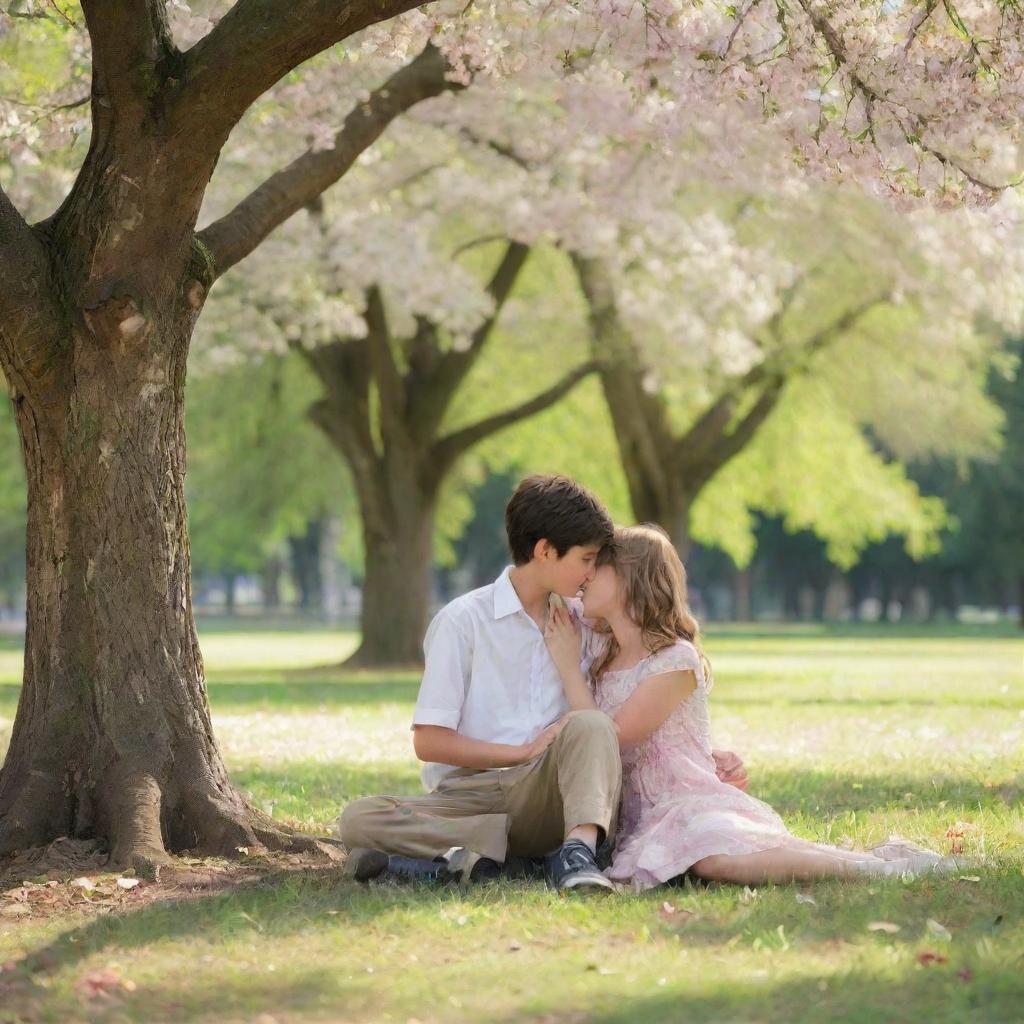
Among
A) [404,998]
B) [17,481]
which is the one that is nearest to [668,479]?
[17,481]

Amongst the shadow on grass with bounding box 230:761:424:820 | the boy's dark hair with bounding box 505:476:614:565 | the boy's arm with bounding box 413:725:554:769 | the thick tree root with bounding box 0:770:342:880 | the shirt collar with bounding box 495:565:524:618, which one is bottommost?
the shadow on grass with bounding box 230:761:424:820

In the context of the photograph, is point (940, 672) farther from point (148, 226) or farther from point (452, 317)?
point (148, 226)

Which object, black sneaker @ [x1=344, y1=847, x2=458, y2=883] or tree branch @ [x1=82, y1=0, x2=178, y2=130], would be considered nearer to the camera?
black sneaker @ [x1=344, y1=847, x2=458, y2=883]

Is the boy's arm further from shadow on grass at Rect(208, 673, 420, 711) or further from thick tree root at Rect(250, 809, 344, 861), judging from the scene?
shadow on grass at Rect(208, 673, 420, 711)

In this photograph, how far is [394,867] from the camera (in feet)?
21.0

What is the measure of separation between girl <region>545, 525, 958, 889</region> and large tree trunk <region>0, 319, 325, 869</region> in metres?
1.63

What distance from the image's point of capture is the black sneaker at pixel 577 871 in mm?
5898

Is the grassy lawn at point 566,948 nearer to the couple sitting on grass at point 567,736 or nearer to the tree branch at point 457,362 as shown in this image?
the couple sitting on grass at point 567,736

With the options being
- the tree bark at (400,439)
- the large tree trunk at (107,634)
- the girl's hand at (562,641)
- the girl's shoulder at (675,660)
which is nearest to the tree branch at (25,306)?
the large tree trunk at (107,634)

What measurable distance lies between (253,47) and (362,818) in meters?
3.05

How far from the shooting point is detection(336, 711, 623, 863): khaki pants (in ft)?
20.0

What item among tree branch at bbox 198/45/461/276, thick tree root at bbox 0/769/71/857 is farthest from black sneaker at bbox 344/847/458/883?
tree branch at bbox 198/45/461/276

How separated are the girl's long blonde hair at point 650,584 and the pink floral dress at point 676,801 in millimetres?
81

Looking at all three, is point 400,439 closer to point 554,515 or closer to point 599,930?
point 554,515
